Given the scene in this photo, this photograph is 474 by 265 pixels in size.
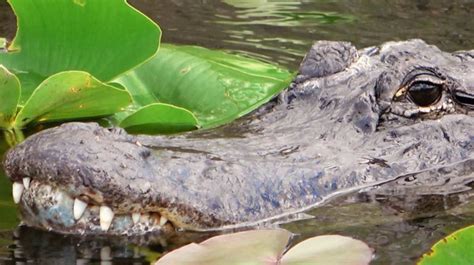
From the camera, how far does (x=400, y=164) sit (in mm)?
3641

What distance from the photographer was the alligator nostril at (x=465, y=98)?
12.6 feet

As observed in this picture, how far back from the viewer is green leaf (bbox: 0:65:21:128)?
12.0 ft

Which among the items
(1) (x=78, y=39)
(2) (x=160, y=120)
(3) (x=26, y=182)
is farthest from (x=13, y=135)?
(3) (x=26, y=182)

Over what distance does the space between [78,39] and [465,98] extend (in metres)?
1.35

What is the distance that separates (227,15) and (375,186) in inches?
115

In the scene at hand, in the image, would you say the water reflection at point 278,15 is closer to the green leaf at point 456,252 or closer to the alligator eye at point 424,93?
the alligator eye at point 424,93

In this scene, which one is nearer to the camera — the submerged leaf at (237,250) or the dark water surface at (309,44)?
the submerged leaf at (237,250)

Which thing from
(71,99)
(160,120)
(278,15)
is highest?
(71,99)

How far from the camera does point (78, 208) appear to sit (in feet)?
9.98

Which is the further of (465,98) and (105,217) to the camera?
(465,98)

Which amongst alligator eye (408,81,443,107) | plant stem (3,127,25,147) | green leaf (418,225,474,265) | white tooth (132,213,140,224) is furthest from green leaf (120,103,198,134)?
green leaf (418,225,474,265)

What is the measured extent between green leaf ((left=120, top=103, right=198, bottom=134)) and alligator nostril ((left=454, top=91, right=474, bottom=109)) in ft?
2.99

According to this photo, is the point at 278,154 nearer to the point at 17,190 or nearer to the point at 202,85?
the point at 17,190

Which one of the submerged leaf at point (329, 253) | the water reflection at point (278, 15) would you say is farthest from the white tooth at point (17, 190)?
the water reflection at point (278, 15)
